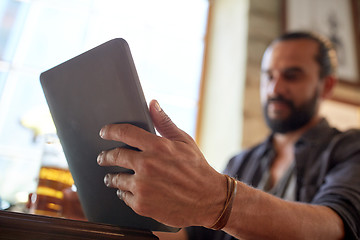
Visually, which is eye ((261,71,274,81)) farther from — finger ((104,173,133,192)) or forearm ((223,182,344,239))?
finger ((104,173,133,192))

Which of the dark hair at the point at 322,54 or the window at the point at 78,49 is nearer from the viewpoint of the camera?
the dark hair at the point at 322,54

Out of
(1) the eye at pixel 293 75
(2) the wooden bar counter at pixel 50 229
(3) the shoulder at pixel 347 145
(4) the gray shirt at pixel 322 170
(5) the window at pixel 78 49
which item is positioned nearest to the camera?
(2) the wooden bar counter at pixel 50 229

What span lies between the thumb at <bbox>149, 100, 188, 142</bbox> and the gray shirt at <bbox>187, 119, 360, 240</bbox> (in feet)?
1.00

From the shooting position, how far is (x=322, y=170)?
2.58ft

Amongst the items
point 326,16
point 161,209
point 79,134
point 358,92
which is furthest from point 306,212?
point 326,16

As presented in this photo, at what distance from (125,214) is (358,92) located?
183cm

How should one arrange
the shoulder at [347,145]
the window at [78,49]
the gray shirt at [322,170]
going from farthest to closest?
the window at [78,49] < the shoulder at [347,145] < the gray shirt at [322,170]

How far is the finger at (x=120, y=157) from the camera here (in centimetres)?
33

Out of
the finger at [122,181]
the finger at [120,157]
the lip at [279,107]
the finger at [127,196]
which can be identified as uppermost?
the lip at [279,107]

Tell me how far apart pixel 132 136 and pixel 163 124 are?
0.05 m

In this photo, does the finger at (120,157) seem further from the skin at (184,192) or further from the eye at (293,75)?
the eye at (293,75)

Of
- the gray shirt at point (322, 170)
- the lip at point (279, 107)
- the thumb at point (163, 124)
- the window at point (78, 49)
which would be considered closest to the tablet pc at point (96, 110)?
the thumb at point (163, 124)

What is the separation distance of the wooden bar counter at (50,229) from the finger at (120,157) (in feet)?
0.26

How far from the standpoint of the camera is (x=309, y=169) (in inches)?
32.8
